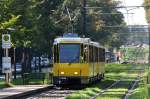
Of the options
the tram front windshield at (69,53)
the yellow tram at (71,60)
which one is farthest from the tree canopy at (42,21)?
the tram front windshield at (69,53)

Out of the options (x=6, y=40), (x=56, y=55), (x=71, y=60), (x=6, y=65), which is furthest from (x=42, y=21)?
(x=6, y=40)

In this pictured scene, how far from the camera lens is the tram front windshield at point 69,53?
40.9 m

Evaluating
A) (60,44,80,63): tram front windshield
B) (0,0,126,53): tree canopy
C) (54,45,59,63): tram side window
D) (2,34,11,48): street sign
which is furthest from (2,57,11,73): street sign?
(60,44,80,63): tram front windshield

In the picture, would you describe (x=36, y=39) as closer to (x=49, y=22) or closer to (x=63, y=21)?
(x=49, y=22)

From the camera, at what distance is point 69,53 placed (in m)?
40.9

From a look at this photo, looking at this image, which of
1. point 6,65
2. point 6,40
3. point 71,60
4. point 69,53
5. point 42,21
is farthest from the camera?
point 42,21

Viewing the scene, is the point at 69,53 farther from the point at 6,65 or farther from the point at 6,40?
the point at 6,40

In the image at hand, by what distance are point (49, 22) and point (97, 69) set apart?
547 inches

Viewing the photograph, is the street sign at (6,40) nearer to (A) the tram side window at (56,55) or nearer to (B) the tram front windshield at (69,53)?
(A) the tram side window at (56,55)

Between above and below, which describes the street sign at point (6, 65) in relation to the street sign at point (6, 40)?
below

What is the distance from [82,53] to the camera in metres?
41.0

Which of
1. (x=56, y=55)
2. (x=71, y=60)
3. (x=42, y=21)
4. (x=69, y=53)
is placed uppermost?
(x=42, y=21)

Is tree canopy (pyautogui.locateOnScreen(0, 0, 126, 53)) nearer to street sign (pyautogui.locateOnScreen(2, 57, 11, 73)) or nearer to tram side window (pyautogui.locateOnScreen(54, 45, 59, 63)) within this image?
street sign (pyautogui.locateOnScreen(2, 57, 11, 73))

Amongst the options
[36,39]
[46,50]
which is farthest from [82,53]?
[46,50]
